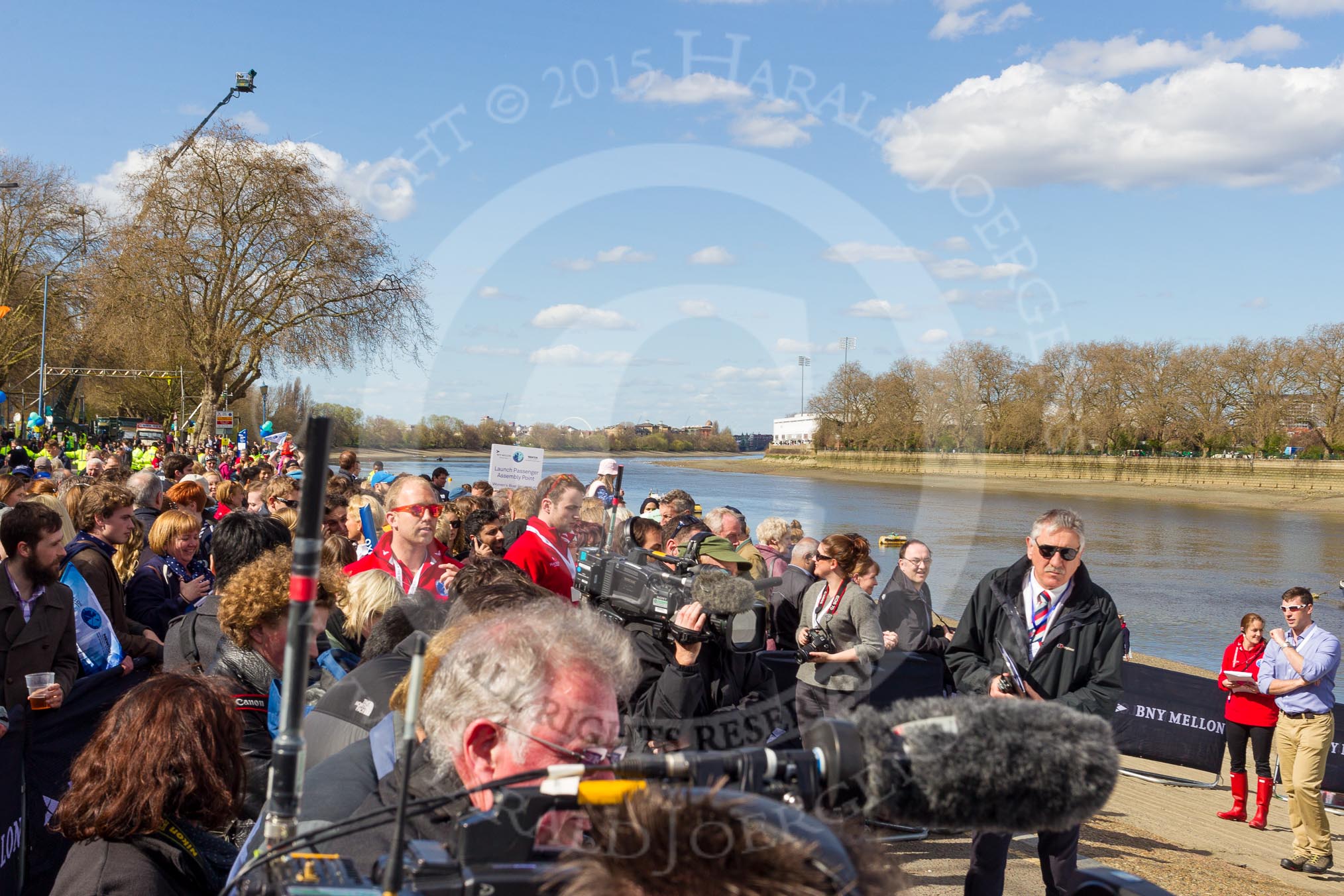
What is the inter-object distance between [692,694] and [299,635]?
9.10 ft

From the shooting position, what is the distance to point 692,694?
4023 mm

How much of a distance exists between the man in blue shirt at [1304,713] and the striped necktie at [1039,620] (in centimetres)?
446

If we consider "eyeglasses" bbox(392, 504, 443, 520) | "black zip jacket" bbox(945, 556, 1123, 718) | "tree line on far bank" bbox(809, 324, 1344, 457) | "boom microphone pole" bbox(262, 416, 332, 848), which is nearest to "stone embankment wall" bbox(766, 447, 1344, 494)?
"tree line on far bank" bbox(809, 324, 1344, 457)

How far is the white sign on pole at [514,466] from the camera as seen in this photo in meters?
11.0

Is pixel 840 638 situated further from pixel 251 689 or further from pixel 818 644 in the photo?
pixel 251 689

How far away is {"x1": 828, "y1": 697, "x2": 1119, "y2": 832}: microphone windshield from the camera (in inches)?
49.3

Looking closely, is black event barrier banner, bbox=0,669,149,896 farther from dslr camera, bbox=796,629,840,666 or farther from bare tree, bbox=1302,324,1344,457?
bare tree, bbox=1302,324,1344,457

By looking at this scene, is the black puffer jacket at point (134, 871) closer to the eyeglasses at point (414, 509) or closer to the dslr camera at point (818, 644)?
the eyeglasses at point (414, 509)

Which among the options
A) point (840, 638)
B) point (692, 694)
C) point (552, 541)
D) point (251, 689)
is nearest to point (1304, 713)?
point (840, 638)

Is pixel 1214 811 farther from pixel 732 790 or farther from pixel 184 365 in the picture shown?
pixel 184 365

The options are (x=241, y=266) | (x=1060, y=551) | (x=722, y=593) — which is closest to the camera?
(x=722, y=593)

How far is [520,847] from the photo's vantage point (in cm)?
117

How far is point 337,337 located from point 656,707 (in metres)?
23.0

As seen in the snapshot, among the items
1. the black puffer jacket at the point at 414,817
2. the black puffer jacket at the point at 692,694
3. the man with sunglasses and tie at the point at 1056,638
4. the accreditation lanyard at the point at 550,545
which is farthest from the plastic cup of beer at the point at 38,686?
the man with sunglasses and tie at the point at 1056,638
